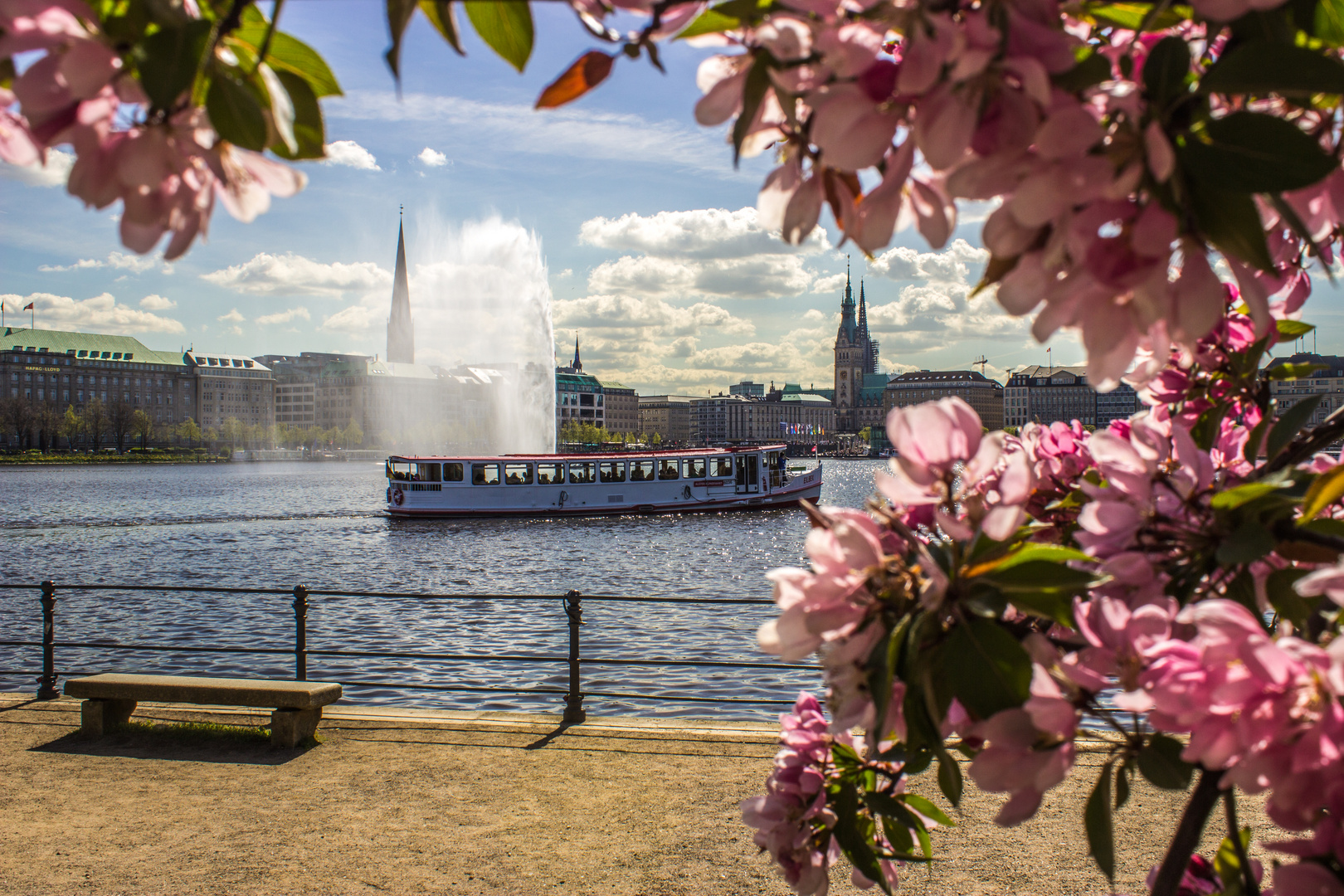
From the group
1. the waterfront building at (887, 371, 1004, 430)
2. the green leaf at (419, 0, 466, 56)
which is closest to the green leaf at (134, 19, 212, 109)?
the green leaf at (419, 0, 466, 56)

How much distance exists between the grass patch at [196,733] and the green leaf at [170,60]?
6782mm

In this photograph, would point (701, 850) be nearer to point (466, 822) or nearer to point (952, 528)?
point (466, 822)

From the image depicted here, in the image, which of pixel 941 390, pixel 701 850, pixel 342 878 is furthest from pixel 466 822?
pixel 941 390

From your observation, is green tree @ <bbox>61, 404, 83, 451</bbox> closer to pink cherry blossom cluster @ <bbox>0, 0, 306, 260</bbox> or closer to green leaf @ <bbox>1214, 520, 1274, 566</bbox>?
pink cherry blossom cluster @ <bbox>0, 0, 306, 260</bbox>

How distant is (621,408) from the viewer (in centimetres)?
17588

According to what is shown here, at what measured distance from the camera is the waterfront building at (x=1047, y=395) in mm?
141625

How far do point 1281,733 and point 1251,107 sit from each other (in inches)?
25.3

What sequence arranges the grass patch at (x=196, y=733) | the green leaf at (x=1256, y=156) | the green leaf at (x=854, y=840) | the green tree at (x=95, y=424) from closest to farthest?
the green leaf at (x=1256, y=156) → the green leaf at (x=854, y=840) → the grass patch at (x=196, y=733) → the green tree at (x=95, y=424)

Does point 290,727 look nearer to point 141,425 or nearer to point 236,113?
point 236,113

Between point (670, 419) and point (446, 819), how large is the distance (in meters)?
179

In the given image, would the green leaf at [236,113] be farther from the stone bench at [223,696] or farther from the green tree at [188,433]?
the green tree at [188,433]

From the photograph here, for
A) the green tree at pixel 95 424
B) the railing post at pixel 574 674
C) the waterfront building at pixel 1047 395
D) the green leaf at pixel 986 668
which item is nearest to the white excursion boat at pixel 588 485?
the railing post at pixel 574 674

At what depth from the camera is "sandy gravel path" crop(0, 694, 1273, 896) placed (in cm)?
444

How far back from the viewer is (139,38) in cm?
70
